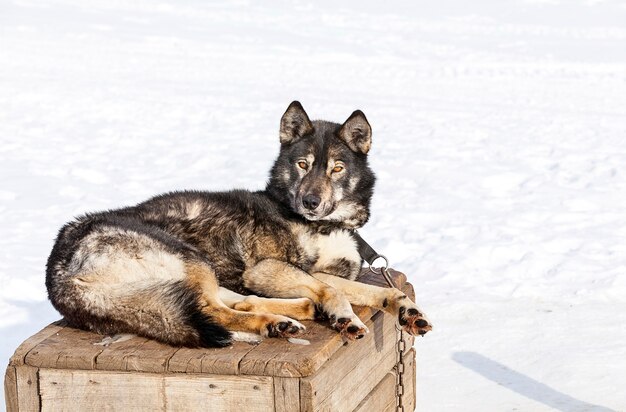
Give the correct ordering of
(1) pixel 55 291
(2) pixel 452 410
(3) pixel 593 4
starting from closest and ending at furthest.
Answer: (1) pixel 55 291 → (2) pixel 452 410 → (3) pixel 593 4

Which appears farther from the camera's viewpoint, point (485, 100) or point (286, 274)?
point (485, 100)

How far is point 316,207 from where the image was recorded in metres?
4.02

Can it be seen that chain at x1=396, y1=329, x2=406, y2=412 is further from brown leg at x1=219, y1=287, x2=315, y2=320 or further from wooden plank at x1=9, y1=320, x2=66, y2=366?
wooden plank at x1=9, y1=320, x2=66, y2=366

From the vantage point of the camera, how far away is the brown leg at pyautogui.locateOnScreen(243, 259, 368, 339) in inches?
136

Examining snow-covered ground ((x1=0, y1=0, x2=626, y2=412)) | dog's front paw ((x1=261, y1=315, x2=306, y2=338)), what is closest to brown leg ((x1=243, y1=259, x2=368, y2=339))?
dog's front paw ((x1=261, y1=315, x2=306, y2=338))

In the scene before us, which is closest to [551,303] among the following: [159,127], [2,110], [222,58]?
[159,127]

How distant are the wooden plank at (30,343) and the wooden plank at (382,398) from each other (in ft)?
3.97

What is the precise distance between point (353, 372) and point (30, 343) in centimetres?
122

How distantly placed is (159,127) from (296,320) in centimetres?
840

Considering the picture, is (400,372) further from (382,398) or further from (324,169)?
(324,169)

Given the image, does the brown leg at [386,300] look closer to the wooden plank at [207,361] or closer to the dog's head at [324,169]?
the dog's head at [324,169]

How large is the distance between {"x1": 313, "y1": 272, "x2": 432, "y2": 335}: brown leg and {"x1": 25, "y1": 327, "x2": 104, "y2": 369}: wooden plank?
1097mm

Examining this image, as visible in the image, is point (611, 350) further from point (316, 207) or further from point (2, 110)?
point (2, 110)

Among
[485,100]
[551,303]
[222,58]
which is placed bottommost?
[551,303]
